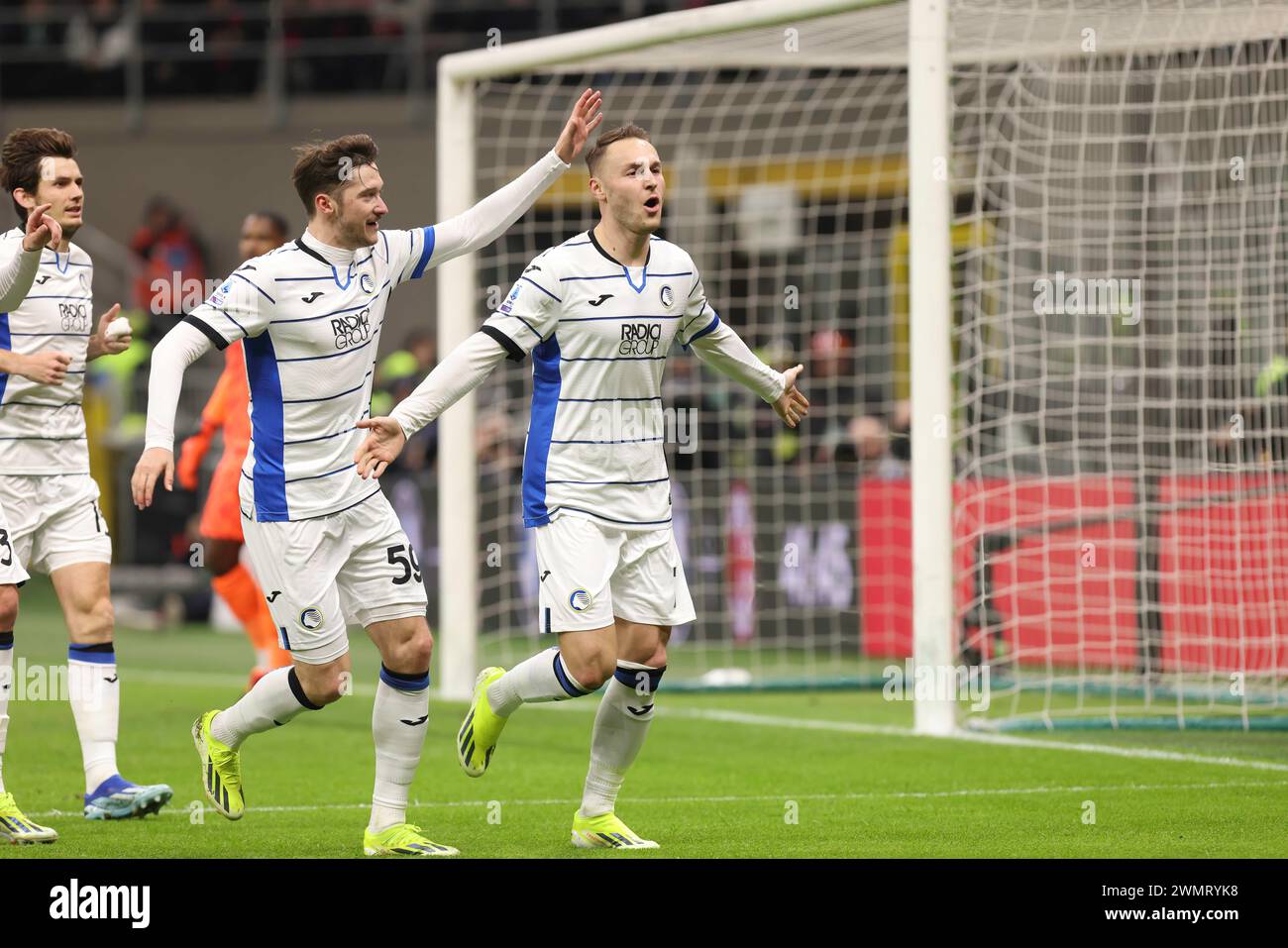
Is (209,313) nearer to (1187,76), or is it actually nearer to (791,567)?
(1187,76)

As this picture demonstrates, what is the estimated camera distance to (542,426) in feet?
21.2

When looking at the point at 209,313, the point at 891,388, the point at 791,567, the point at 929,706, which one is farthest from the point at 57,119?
the point at 209,313

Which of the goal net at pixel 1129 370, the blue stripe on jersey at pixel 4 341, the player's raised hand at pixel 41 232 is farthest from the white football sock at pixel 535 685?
the goal net at pixel 1129 370

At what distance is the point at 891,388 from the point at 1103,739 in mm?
8172

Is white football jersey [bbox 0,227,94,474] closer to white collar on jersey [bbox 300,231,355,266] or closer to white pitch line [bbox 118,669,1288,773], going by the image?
white collar on jersey [bbox 300,231,355,266]

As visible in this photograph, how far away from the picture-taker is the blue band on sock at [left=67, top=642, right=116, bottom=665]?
7414 millimetres

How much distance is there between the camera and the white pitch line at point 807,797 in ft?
24.9

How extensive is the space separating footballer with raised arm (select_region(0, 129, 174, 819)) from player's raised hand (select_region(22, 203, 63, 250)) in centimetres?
34

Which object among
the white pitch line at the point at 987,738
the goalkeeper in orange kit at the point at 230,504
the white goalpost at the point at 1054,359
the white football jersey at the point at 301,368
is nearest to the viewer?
the white football jersey at the point at 301,368

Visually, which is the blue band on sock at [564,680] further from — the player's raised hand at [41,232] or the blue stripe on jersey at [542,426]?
the player's raised hand at [41,232]

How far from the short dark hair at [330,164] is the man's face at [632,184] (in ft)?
2.55

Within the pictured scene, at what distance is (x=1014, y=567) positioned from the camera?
11.6 meters

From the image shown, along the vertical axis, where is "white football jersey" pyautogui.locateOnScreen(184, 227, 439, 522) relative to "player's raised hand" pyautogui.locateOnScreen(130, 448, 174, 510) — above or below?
above

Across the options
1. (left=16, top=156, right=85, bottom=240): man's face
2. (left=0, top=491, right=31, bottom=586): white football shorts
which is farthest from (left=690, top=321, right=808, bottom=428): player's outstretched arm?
(left=0, top=491, right=31, bottom=586): white football shorts
